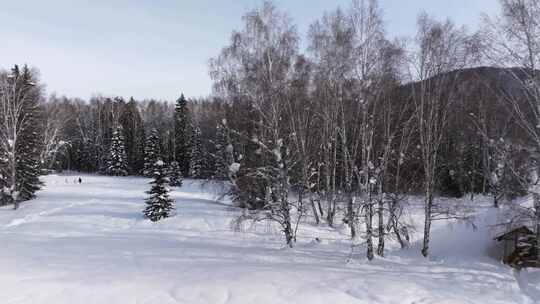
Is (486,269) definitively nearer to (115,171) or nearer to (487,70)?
(487,70)

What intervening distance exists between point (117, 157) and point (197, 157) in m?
11.8

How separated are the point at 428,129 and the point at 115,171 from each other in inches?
1836

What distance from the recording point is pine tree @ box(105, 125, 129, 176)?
50.1 m

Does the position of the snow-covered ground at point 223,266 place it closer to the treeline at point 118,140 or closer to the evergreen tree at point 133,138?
the treeline at point 118,140

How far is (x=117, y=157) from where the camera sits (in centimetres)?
5047

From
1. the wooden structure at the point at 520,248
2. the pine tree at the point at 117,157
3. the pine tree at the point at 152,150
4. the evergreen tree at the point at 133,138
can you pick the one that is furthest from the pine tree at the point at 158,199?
the evergreen tree at the point at 133,138

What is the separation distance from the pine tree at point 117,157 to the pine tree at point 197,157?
1015cm

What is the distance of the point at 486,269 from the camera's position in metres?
11.5

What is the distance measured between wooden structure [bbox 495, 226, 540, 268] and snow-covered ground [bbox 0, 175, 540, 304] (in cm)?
47

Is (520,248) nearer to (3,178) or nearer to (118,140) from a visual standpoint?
(3,178)

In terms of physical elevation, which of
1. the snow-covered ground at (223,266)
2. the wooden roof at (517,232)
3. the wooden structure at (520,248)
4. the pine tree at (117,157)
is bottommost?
the snow-covered ground at (223,266)

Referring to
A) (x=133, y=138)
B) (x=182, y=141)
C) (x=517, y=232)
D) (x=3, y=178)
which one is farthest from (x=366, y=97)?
(x=133, y=138)

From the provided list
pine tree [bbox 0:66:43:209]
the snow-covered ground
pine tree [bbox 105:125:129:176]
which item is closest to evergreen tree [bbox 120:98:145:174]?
pine tree [bbox 105:125:129:176]

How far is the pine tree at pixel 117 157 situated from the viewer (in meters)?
50.1
